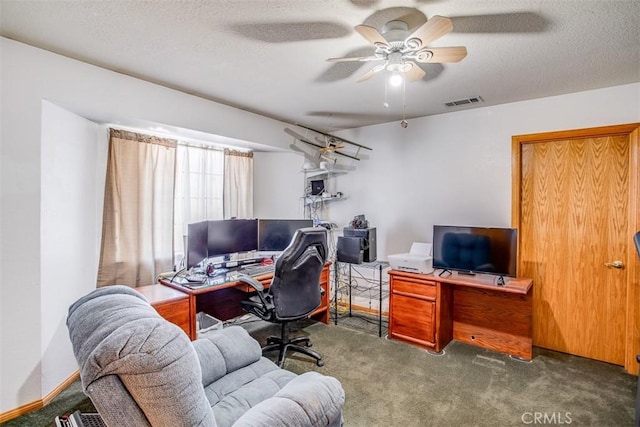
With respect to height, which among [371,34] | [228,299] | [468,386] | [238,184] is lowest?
[468,386]

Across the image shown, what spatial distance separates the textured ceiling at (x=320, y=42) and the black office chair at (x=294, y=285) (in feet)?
4.31

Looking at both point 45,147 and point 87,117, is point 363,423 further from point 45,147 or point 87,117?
point 87,117

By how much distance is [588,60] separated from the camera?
2.25m

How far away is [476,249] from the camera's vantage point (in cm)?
305

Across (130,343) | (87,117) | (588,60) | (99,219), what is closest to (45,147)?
(87,117)

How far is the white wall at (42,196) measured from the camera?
79.3 inches

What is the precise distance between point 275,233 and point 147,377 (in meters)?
2.74

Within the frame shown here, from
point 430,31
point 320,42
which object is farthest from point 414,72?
point 320,42

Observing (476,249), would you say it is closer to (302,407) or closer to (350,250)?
(350,250)

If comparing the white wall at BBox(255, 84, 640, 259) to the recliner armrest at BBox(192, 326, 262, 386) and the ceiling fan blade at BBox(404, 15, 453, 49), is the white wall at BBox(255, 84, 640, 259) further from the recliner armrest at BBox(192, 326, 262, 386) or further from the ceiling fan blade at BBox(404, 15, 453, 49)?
the recliner armrest at BBox(192, 326, 262, 386)

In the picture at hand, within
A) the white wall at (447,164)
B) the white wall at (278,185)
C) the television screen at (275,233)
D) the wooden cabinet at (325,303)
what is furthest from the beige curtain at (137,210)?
the wooden cabinet at (325,303)

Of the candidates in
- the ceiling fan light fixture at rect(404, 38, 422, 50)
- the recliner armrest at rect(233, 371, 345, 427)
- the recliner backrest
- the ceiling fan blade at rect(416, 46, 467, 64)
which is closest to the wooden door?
the ceiling fan blade at rect(416, 46, 467, 64)

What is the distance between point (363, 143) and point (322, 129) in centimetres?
62

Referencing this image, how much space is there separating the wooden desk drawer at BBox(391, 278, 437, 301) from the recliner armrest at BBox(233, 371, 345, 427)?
1935 millimetres
